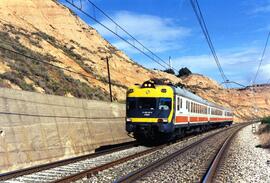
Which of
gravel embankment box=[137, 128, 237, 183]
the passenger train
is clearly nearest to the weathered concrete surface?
the passenger train

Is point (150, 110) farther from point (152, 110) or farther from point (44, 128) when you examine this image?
point (44, 128)

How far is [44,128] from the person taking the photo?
55.4 ft

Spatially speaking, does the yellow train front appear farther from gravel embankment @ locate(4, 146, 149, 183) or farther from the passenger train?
gravel embankment @ locate(4, 146, 149, 183)

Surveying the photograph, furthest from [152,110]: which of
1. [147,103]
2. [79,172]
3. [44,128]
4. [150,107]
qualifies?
[79,172]

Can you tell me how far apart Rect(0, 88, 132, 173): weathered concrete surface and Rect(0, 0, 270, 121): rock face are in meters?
11.0

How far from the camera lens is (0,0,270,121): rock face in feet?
123

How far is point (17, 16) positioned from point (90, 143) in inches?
1780

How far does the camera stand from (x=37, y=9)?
68438mm

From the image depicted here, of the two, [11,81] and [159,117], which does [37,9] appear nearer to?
[11,81]

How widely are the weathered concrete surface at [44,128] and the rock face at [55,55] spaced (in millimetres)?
10991

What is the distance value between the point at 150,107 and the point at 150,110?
181mm

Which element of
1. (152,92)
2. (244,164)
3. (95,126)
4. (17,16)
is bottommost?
(244,164)

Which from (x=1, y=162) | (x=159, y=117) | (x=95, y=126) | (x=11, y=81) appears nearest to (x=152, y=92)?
(x=159, y=117)

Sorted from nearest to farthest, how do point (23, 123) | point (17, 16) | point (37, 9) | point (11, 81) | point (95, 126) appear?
point (23, 123), point (95, 126), point (11, 81), point (17, 16), point (37, 9)
